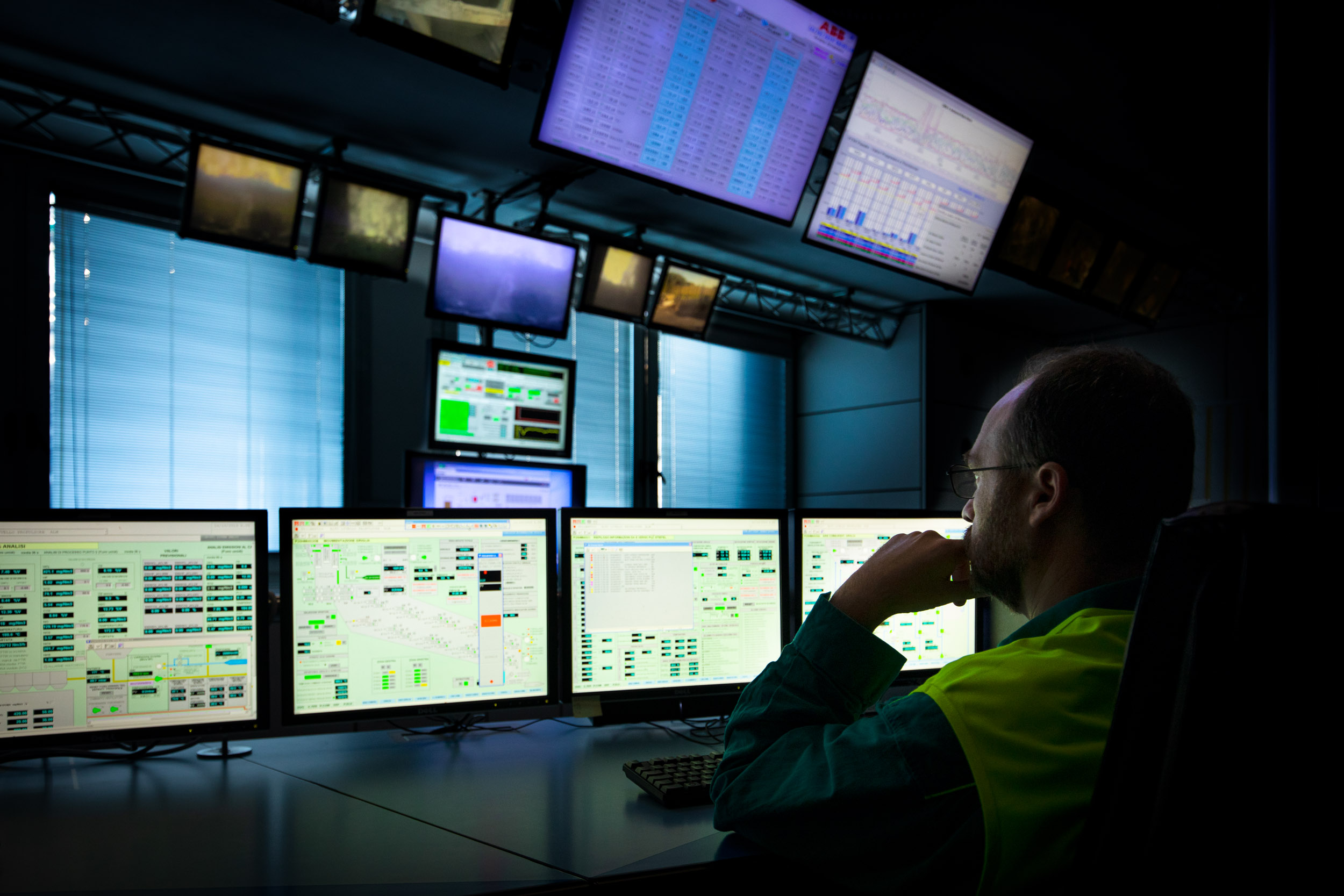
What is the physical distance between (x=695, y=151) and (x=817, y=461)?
4.71 m

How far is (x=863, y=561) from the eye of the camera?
1.86 m

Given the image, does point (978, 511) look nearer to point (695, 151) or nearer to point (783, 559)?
point (783, 559)

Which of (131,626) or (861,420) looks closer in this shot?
(131,626)

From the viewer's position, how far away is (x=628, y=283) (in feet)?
14.4

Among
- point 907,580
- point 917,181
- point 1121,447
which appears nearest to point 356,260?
point 917,181

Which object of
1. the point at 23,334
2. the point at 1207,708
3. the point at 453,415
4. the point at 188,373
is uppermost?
the point at 23,334

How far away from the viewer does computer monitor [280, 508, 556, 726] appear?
149cm

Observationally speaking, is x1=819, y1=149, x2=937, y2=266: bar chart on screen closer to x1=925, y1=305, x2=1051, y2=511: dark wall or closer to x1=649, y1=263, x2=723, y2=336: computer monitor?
x1=649, y1=263, x2=723, y2=336: computer monitor

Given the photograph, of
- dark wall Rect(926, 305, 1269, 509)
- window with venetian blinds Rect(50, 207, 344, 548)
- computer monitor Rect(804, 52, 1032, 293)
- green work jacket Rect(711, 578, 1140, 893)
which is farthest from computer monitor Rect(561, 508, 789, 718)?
dark wall Rect(926, 305, 1269, 509)

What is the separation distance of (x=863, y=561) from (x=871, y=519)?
0.33 ft

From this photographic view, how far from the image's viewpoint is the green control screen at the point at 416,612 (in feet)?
4.91

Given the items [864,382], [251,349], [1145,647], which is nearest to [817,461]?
[864,382]

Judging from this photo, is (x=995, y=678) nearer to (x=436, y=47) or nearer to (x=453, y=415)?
(x=436, y=47)

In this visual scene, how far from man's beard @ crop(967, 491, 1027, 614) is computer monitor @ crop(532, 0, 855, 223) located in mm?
1589
